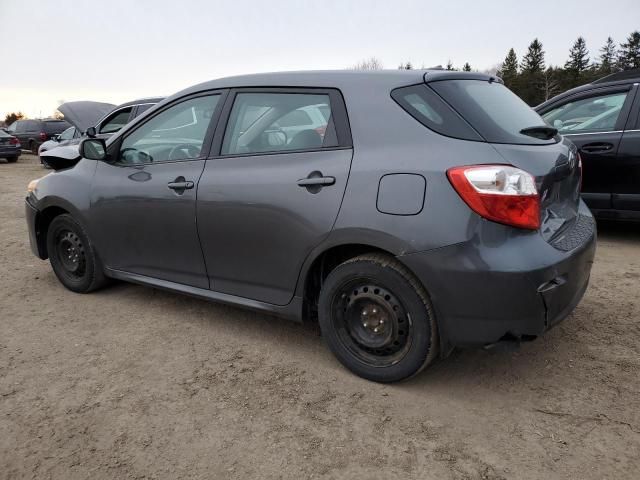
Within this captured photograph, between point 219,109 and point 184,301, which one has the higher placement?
point 219,109

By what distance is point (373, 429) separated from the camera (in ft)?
8.16

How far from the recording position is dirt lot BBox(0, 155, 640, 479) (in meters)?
2.27

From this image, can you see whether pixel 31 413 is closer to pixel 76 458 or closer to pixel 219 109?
pixel 76 458

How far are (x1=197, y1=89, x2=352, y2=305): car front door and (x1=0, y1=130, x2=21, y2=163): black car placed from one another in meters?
19.5

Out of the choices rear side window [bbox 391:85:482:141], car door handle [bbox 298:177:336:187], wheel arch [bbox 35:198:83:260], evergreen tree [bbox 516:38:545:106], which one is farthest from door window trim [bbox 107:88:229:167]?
evergreen tree [bbox 516:38:545:106]

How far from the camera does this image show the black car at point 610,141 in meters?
5.36

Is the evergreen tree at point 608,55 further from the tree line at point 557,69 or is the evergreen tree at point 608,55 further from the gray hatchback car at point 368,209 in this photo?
the gray hatchback car at point 368,209

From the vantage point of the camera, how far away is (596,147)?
554cm

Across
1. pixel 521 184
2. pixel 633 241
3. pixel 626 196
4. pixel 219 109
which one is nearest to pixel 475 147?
pixel 521 184

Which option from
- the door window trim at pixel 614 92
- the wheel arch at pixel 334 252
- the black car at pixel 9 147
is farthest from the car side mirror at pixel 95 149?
the black car at pixel 9 147

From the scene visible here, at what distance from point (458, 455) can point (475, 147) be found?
1.38 m

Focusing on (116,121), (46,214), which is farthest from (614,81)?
(116,121)

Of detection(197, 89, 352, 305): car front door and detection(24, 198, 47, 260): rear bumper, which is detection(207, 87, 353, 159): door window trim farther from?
detection(24, 198, 47, 260): rear bumper

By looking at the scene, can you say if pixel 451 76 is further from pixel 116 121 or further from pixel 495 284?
pixel 116 121
